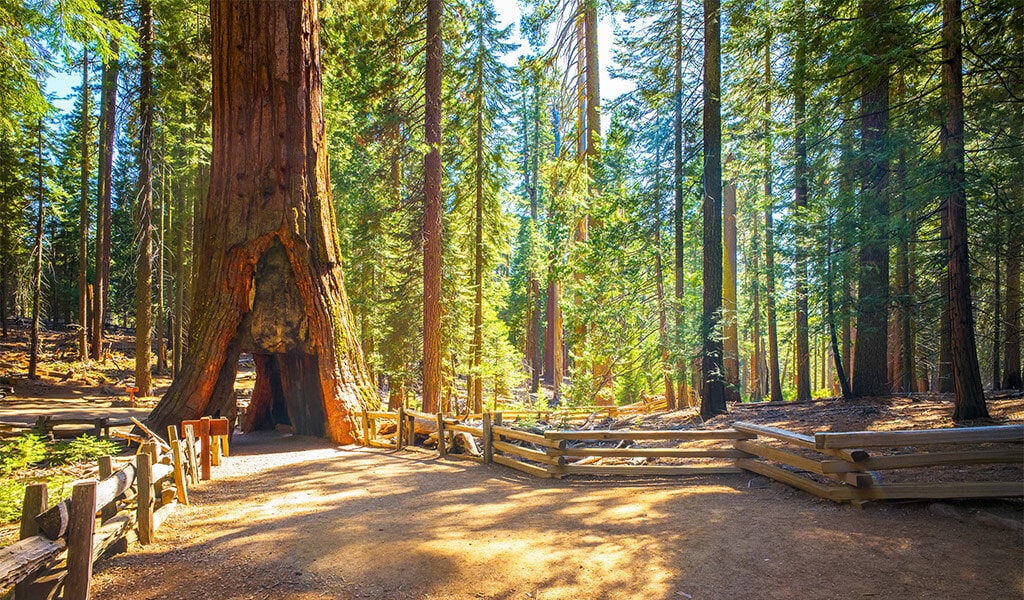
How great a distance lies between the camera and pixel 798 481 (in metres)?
6.24

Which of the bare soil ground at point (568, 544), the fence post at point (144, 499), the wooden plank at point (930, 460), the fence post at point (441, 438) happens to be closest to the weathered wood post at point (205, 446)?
the bare soil ground at point (568, 544)

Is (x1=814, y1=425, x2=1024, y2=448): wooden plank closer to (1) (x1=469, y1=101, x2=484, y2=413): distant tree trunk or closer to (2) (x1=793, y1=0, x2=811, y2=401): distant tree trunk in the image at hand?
(2) (x1=793, y1=0, x2=811, y2=401): distant tree trunk

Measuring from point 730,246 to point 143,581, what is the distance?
2157cm

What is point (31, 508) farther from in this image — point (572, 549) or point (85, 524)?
point (572, 549)

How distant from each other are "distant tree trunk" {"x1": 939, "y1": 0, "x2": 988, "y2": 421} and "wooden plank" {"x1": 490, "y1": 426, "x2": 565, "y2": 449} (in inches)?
248

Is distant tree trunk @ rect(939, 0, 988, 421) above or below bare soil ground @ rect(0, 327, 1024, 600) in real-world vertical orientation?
above

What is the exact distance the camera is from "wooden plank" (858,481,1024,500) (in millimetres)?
4934

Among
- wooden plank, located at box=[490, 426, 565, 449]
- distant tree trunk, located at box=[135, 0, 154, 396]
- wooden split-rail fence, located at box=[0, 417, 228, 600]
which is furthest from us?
distant tree trunk, located at box=[135, 0, 154, 396]

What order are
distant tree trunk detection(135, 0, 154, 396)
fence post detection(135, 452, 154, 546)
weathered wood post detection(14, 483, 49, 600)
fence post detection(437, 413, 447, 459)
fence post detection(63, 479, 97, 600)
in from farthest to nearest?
distant tree trunk detection(135, 0, 154, 396) → fence post detection(437, 413, 447, 459) → fence post detection(135, 452, 154, 546) → fence post detection(63, 479, 97, 600) → weathered wood post detection(14, 483, 49, 600)

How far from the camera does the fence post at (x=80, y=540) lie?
11.3ft

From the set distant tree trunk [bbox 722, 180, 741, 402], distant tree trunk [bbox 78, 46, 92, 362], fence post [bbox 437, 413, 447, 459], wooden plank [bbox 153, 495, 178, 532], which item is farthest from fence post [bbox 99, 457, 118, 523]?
distant tree trunk [bbox 78, 46, 92, 362]

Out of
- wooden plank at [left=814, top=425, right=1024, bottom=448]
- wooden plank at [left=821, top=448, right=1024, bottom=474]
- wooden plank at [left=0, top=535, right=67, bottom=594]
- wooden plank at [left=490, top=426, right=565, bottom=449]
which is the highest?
wooden plank at [left=814, top=425, right=1024, bottom=448]

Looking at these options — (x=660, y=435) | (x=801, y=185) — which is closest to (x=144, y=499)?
(x=660, y=435)

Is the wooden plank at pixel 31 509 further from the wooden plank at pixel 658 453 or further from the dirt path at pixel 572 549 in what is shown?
the wooden plank at pixel 658 453
